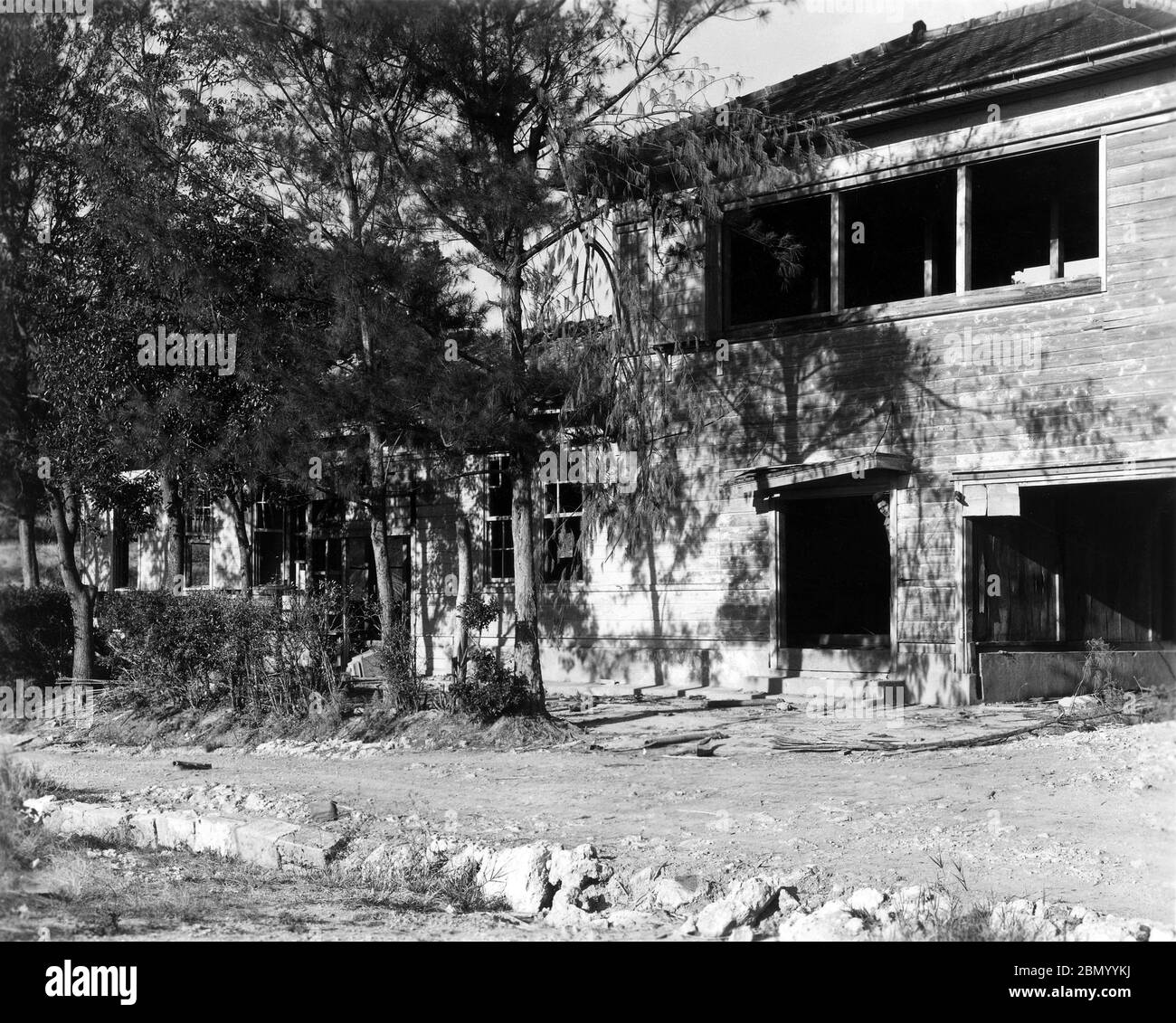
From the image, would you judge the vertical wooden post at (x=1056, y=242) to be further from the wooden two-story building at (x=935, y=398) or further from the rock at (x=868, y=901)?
the rock at (x=868, y=901)

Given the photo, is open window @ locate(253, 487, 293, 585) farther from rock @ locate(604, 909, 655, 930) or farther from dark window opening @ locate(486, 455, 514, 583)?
rock @ locate(604, 909, 655, 930)

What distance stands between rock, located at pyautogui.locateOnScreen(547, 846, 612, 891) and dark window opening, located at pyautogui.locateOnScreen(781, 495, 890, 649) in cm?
906

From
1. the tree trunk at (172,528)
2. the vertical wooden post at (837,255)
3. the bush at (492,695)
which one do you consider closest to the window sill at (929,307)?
the vertical wooden post at (837,255)

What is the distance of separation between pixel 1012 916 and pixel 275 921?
371cm

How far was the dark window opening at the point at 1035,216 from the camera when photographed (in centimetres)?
1470

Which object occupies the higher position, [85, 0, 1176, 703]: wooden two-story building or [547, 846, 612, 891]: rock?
[85, 0, 1176, 703]: wooden two-story building

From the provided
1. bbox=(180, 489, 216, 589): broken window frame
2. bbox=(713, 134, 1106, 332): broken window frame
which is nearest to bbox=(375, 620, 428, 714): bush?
bbox=(713, 134, 1106, 332): broken window frame

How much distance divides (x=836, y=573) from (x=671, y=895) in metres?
11.0

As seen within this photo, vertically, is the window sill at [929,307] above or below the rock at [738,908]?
above

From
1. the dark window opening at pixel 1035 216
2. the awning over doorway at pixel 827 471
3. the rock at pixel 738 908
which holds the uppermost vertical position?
the dark window opening at pixel 1035 216

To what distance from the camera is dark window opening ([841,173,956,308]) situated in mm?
15633

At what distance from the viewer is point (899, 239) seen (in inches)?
685

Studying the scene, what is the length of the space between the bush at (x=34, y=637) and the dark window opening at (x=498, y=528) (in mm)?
6595

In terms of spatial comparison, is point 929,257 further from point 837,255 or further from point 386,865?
point 386,865
